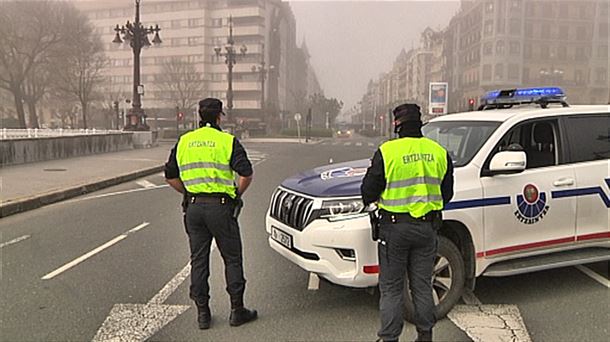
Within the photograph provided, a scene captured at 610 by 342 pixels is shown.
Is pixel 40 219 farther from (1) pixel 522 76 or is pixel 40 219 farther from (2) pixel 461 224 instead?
(1) pixel 522 76

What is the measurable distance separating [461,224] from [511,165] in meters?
0.65

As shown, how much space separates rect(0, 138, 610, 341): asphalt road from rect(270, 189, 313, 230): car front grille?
0.78 meters

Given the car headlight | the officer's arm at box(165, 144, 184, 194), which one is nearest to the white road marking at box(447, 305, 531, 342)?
the car headlight

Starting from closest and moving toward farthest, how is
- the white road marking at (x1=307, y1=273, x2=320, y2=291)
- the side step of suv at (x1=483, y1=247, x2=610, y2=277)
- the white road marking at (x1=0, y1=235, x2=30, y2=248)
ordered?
the side step of suv at (x1=483, y1=247, x2=610, y2=277) < the white road marking at (x1=307, y1=273, x2=320, y2=291) < the white road marking at (x1=0, y1=235, x2=30, y2=248)

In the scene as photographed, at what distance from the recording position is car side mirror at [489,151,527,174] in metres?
4.17

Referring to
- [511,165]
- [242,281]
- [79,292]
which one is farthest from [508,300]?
[79,292]

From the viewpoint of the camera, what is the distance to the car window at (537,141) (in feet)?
15.7

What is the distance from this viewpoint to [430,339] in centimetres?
348

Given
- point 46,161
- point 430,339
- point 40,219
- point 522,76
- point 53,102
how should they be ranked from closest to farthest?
point 430,339 < point 40,219 < point 46,161 < point 53,102 < point 522,76

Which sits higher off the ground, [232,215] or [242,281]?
[232,215]

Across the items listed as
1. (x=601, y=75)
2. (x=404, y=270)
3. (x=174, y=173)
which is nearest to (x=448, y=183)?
(x=404, y=270)

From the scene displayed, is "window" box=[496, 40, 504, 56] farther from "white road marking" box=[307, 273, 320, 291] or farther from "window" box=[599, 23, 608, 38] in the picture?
"white road marking" box=[307, 273, 320, 291]

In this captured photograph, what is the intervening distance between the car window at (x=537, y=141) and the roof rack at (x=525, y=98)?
19.5 inches

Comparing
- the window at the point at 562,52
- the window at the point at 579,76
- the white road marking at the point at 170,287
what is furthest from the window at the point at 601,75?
the white road marking at the point at 170,287
